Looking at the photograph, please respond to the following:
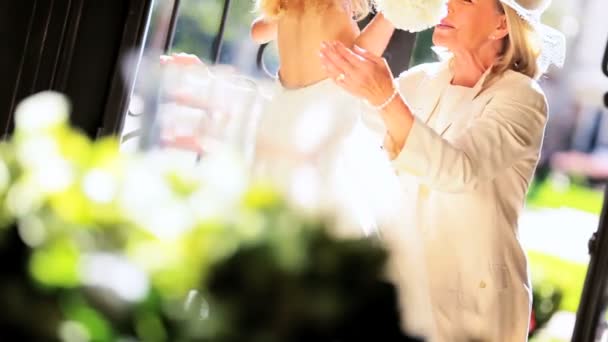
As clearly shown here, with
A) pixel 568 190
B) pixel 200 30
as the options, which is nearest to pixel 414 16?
pixel 200 30

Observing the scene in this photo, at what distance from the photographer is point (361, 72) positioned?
119cm

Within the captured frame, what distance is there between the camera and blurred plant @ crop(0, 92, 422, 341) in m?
0.43

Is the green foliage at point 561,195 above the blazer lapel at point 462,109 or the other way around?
the other way around

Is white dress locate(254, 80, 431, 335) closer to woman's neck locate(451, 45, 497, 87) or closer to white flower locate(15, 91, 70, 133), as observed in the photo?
woman's neck locate(451, 45, 497, 87)

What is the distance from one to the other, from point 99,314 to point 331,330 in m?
0.11

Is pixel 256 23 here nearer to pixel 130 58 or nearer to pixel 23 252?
pixel 130 58

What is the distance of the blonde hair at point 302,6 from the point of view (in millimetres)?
1365

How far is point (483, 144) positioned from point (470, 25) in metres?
0.23

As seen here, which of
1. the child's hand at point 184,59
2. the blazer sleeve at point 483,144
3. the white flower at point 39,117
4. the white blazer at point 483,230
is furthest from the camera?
A: the child's hand at point 184,59

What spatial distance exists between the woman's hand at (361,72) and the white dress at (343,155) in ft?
0.39

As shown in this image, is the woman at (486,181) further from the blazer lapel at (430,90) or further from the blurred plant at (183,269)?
the blurred plant at (183,269)

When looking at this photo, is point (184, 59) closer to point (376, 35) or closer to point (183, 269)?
point (376, 35)

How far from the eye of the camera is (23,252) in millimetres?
462

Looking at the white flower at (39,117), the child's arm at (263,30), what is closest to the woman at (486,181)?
the child's arm at (263,30)
